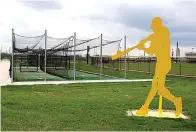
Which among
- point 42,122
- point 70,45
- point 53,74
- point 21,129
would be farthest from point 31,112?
point 53,74

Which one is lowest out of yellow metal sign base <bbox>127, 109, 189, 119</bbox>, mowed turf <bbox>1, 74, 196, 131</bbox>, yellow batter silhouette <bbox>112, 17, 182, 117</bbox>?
yellow metal sign base <bbox>127, 109, 189, 119</bbox>

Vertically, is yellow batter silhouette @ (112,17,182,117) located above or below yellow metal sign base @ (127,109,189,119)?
above

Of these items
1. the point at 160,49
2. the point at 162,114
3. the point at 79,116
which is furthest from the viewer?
the point at 162,114

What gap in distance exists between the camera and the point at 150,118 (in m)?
8.23

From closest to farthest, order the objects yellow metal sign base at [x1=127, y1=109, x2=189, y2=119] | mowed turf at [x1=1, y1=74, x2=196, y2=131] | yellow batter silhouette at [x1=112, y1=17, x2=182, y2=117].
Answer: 1. mowed turf at [x1=1, y1=74, x2=196, y2=131]
2. yellow batter silhouette at [x1=112, y1=17, x2=182, y2=117]
3. yellow metal sign base at [x1=127, y1=109, x2=189, y2=119]

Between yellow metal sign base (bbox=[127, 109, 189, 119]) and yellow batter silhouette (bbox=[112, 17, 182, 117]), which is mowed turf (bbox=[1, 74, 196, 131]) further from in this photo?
yellow batter silhouette (bbox=[112, 17, 182, 117])

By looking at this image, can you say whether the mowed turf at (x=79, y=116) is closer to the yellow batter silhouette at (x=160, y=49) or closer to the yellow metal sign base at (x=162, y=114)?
the yellow metal sign base at (x=162, y=114)

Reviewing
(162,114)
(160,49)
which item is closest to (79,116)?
(162,114)

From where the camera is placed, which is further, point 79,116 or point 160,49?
point 160,49

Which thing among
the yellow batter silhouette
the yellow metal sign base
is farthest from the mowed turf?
the yellow batter silhouette

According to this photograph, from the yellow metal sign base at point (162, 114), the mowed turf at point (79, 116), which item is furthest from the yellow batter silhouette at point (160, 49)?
the mowed turf at point (79, 116)

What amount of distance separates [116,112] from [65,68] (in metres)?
13.7

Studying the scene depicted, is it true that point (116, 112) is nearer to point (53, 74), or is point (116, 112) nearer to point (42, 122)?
point (42, 122)

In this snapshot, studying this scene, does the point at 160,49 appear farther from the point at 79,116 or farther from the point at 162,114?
the point at 79,116
